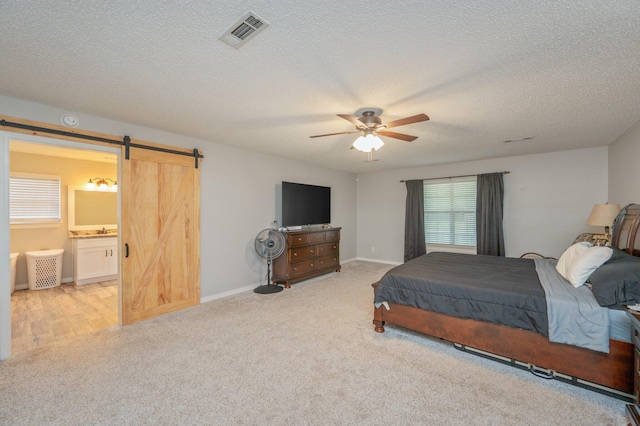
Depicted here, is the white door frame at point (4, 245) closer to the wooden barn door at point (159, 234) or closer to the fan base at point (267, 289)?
the wooden barn door at point (159, 234)

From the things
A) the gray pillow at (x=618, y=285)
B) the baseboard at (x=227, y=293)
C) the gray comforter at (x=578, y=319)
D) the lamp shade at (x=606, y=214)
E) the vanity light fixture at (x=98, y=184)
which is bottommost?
the baseboard at (x=227, y=293)

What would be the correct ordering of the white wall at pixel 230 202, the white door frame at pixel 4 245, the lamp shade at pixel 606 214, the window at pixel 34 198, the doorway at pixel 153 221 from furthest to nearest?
the window at pixel 34 198
the white wall at pixel 230 202
the lamp shade at pixel 606 214
the doorway at pixel 153 221
the white door frame at pixel 4 245

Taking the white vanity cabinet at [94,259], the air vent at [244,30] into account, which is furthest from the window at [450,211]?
the white vanity cabinet at [94,259]

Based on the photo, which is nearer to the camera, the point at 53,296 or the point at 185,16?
the point at 185,16

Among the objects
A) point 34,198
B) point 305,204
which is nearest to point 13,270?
point 34,198

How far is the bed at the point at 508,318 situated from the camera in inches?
76.1

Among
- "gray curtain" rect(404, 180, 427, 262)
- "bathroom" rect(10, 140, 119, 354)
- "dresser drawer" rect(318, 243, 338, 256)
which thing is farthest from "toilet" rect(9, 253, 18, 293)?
"gray curtain" rect(404, 180, 427, 262)

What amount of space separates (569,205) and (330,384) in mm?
5068

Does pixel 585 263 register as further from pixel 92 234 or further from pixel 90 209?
pixel 90 209

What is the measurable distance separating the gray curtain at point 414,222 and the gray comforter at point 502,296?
2.55m

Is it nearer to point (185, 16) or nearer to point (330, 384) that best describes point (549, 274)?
point (330, 384)

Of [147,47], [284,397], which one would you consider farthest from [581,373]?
[147,47]

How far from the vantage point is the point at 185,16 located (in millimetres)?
1452

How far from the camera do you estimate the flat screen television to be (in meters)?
5.00
